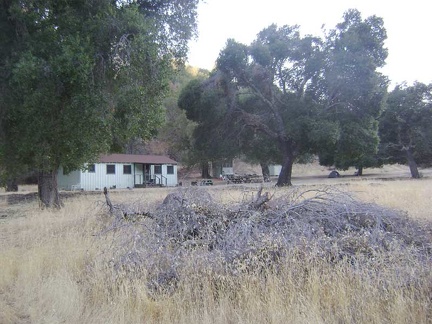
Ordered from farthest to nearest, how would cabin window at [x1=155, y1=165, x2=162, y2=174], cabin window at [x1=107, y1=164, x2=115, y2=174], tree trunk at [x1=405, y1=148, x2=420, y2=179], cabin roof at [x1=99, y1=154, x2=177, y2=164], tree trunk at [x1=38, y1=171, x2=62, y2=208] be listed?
cabin window at [x1=155, y1=165, x2=162, y2=174]
tree trunk at [x1=405, y1=148, x2=420, y2=179]
cabin roof at [x1=99, y1=154, x2=177, y2=164]
cabin window at [x1=107, y1=164, x2=115, y2=174]
tree trunk at [x1=38, y1=171, x2=62, y2=208]

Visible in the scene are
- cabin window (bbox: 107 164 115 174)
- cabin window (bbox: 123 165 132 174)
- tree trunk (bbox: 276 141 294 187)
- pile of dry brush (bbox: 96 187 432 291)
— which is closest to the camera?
pile of dry brush (bbox: 96 187 432 291)

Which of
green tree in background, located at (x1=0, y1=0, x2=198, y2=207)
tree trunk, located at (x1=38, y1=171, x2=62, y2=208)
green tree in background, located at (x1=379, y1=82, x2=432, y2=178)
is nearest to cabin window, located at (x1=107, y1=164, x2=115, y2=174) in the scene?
tree trunk, located at (x1=38, y1=171, x2=62, y2=208)

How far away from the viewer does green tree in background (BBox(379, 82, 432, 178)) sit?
1403 inches

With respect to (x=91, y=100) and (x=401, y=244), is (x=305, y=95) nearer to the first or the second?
(x=91, y=100)

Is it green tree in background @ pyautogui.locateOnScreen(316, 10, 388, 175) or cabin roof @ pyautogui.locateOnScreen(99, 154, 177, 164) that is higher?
green tree in background @ pyautogui.locateOnScreen(316, 10, 388, 175)

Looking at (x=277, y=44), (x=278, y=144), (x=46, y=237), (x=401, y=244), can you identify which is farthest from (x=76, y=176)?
(x=401, y=244)

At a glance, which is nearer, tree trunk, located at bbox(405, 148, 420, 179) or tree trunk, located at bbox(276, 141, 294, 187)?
tree trunk, located at bbox(276, 141, 294, 187)

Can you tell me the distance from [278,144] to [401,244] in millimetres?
25441

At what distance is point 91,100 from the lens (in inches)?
468

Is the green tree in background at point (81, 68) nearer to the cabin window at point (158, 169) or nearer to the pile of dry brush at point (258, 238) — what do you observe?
the pile of dry brush at point (258, 238)

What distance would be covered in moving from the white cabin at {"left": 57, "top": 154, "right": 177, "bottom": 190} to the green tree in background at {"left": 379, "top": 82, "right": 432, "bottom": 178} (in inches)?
865

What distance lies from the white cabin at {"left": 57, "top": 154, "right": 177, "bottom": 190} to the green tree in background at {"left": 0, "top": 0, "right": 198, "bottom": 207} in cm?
1981

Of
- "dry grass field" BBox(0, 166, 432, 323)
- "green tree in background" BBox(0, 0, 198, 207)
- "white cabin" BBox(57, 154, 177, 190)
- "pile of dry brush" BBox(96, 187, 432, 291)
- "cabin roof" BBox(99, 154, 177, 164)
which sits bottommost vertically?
"dry grass field" BBox(0, 166, 432, 323)

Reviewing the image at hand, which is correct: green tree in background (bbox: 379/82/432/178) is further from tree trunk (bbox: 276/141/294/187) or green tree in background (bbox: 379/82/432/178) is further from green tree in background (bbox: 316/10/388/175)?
tree trunk (bbox: 276/141/294/187)
